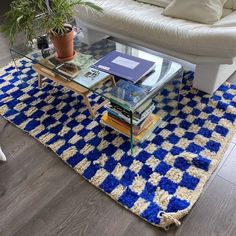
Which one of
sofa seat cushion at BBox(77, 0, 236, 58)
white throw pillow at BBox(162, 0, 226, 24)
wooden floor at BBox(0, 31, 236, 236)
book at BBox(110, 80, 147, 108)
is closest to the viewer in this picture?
wooden floor at BBox(0, 31, 236, 236)

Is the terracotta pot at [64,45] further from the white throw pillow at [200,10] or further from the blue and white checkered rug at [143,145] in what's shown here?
A: the white throw pillow at [200,10]

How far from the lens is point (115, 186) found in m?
1.24

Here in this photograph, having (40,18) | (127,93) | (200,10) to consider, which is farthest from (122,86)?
(200,10)

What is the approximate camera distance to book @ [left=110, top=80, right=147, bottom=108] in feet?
4.07

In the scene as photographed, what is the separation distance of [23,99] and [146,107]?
948 millimetres

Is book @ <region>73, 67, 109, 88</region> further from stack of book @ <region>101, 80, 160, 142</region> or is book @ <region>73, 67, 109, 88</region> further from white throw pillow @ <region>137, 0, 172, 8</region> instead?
white throw pillow @ <region>137, 0, 172, 8</region>

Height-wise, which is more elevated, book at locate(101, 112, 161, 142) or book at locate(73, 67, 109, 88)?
book at locate(73, 67, 109, 88)

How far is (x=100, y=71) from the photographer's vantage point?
1399 mm

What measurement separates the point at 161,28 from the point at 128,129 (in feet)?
2.52

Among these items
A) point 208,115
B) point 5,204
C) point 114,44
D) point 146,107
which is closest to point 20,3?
point 114,44

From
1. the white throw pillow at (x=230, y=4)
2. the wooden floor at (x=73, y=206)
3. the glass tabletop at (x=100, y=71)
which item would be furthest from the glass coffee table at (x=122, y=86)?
the white throw pillow at (x=230, y=4)

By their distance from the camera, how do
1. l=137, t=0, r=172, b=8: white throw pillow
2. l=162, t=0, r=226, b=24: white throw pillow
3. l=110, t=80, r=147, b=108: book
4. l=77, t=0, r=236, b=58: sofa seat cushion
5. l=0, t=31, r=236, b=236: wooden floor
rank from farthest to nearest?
l=137, t=0, r=172, b=8: white throw pillow
l=162, t=0, r=226, b=24: white throw pillow
l=77, t=0, r=236, b=58: sofa seat cushion
l=110, t=80, r=147, b=108: book
l=0, t=31, r=236, b=236: wooden floor

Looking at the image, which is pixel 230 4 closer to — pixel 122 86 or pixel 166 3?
pixel 166 3

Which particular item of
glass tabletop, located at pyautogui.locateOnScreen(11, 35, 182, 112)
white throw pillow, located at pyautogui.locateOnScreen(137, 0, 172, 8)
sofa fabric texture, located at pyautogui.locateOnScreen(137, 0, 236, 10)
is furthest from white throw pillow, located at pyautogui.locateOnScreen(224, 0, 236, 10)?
glass tabletop, located at pyautogui.locateOnScreen(11, 35, 182, 112)
